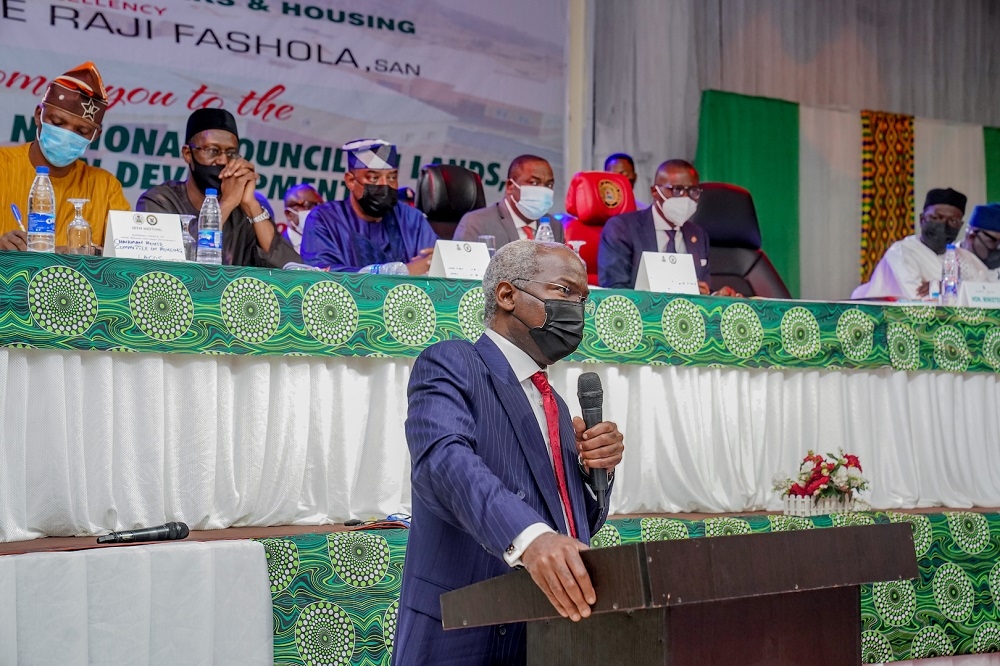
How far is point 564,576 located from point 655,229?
14.3ft

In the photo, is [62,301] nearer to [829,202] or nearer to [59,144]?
[59,144]

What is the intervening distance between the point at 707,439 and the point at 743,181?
17.7 feet

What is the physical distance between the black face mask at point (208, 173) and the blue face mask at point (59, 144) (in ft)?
1.79

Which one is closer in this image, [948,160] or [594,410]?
[594,410]

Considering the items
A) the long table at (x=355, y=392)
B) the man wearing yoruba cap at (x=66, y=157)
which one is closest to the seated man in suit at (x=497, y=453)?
the long table at (x=355, y=392)

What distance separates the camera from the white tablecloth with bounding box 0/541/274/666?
2650mm

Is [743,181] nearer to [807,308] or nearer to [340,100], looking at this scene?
[340,100]

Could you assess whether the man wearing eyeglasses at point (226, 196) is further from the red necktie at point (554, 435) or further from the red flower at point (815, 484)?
the red necktie at point (554, 435)

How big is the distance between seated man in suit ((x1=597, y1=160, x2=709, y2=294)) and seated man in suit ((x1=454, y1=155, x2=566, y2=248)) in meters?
0.28

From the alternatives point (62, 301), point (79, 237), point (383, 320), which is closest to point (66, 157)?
point (79, 237)

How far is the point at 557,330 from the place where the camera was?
6.00ft

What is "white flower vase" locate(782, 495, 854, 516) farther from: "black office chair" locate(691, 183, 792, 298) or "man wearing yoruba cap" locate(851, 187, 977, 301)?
"man wearing yoruba cap" locate(851, 187, 977, 301)

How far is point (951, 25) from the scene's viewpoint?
988 centimetres

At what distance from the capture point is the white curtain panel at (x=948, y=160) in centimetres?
971
